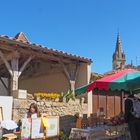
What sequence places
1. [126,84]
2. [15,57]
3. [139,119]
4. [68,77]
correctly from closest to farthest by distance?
1. [139,119]
2. [126,84]
3. [15,57]
4. [68,77]

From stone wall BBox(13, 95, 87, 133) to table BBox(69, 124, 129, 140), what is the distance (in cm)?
290

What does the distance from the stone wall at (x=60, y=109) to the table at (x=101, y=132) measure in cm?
290

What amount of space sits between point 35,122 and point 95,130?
2.34 metres

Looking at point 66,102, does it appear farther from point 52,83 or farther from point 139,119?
point 139,119

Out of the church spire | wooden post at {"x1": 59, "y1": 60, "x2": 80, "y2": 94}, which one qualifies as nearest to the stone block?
wooden post at {"x1": 59, "y1": 60, "x2": 80, "y2": 94}

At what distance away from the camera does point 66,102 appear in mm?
13445

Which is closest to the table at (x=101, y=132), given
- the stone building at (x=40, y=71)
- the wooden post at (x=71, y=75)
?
the stone building at (x=40, y=71)

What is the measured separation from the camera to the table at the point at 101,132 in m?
8.65

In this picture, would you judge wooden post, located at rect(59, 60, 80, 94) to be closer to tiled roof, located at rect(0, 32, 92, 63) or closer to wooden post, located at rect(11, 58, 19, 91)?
tiled roof, located at rect(0, 32, 92, 63)

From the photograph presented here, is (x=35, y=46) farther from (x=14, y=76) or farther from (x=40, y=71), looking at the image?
(x=40, y=71)

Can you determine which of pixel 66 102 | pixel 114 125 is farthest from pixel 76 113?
pixel 114 125

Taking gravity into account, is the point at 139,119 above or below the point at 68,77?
below

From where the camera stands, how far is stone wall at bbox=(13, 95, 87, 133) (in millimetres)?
11466

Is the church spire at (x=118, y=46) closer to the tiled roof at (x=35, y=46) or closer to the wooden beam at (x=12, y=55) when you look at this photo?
the tiled roof at (x=35, y=46)
